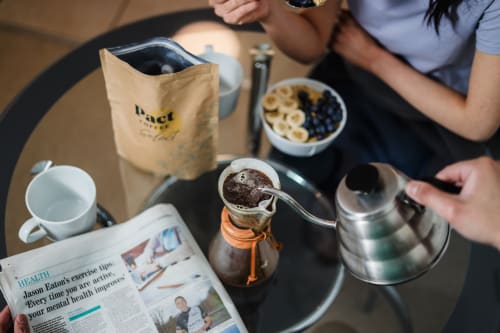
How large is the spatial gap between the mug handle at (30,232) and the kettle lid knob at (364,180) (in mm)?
488

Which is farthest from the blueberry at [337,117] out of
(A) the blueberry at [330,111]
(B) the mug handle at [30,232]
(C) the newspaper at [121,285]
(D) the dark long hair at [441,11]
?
(B) the mug handle at [30,232]

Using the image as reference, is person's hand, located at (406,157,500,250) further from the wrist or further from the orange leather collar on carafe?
the wrist

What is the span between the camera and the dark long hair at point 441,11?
2.85 ft

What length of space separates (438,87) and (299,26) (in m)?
0.30

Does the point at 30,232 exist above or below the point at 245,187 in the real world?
below

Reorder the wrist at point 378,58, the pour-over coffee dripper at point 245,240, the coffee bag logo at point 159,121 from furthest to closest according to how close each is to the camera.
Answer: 1. the wrist at point 378,58
2. the coffee bag logo at point 159,121
3. the pour-over coffee dripper at point 245,240

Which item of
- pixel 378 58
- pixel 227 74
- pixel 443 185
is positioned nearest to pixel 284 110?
pixel 227 74

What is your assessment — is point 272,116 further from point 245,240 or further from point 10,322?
point 10,322

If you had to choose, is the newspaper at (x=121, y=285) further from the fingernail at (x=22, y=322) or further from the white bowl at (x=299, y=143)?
the white bowl at (x=299, y=143)

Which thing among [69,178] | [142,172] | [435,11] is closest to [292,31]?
[435,11]

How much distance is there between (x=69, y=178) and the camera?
2.78ft

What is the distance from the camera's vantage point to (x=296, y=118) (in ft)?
3.14

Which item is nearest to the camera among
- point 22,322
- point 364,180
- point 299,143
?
point 364,180

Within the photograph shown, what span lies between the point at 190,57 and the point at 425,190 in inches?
16.3
